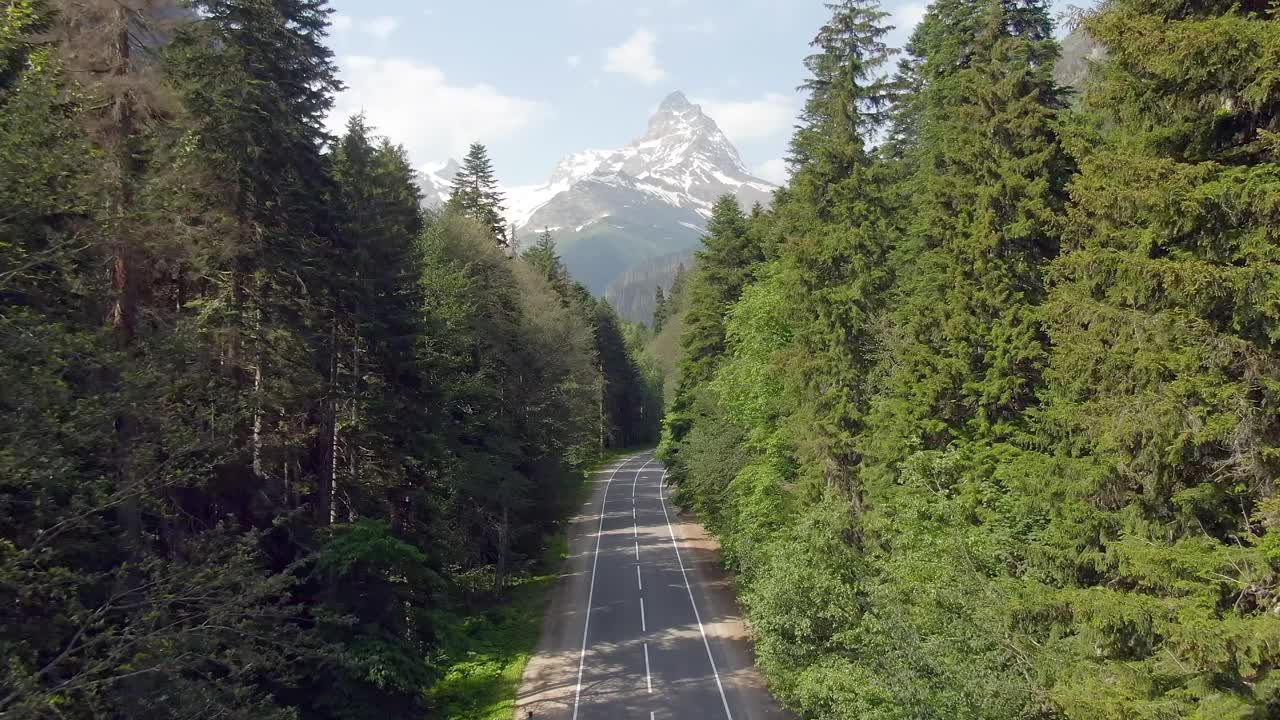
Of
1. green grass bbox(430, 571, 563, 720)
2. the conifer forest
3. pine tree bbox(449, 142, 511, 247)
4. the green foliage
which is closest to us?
the conifer forest

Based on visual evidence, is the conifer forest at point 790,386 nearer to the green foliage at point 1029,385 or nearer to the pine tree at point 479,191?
the green foliage at point 1029,385

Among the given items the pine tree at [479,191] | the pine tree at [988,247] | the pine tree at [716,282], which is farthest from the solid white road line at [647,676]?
the pine tree at [479,191]

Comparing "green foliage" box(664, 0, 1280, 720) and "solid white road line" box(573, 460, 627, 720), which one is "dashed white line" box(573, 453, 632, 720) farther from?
"green foliage" box(664, 0, 1280, 720)

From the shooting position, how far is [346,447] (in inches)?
830

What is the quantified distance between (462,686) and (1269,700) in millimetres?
21244

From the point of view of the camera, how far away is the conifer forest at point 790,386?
750 centimetres

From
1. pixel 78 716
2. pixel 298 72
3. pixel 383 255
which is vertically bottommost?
pixel 78 716

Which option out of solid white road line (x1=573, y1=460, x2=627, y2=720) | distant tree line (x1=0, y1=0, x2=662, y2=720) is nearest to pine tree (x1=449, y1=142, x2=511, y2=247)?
distant tree line (x1=0, y1=0, x2=662, y2=720)

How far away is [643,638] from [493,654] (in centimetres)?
510

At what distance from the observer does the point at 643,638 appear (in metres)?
27.1

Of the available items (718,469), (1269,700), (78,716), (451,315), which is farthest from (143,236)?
(718,469)

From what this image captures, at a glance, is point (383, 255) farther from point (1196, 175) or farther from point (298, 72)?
point (1196, 175)

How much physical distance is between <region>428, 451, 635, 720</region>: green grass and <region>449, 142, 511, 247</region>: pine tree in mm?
19539

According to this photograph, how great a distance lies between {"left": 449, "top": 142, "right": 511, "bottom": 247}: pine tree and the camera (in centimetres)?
4284
